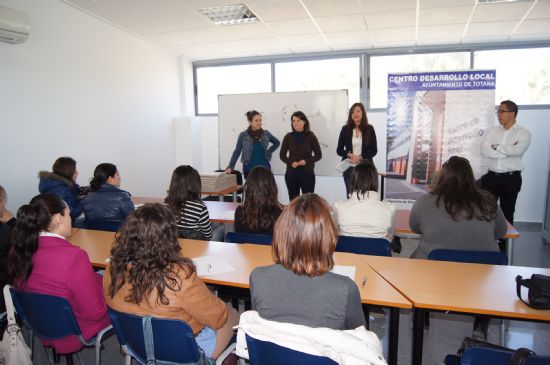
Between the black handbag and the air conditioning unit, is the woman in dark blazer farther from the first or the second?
the air conditioning unit

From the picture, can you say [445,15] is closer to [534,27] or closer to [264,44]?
[534,27]

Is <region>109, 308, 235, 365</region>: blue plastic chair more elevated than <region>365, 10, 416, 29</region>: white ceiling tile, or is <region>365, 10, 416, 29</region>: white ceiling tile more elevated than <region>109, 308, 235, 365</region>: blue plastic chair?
<region>365, 10, 416, 29</region>: white ceiling tile

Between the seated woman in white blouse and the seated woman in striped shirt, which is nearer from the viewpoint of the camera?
the seated woman in white blouse

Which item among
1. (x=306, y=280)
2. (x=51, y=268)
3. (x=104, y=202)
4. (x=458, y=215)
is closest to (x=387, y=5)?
(x=458, y=215)

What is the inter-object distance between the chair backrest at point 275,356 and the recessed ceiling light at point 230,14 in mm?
4299

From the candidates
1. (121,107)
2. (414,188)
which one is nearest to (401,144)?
(414,188)

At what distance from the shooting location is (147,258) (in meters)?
1.55

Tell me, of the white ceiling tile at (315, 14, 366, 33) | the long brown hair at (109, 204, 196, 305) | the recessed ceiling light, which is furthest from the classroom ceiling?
the long brown hair at (109, 204, 196, 305)

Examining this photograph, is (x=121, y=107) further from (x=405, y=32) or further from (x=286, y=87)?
(x=405, y=32)

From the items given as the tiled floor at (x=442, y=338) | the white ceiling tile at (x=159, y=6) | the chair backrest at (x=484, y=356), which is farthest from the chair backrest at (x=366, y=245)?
the white ceiling tile at (x=159, y=6)

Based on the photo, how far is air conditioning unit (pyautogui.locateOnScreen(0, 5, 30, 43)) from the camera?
374cm

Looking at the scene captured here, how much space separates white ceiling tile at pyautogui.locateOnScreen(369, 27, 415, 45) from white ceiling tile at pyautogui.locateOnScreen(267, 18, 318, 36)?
93 cm

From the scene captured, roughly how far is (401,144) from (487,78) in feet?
4.35

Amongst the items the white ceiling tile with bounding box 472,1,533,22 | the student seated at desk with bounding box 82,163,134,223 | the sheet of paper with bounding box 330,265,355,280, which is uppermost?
the white ceiling tile with bounding box 472,1,533,22
